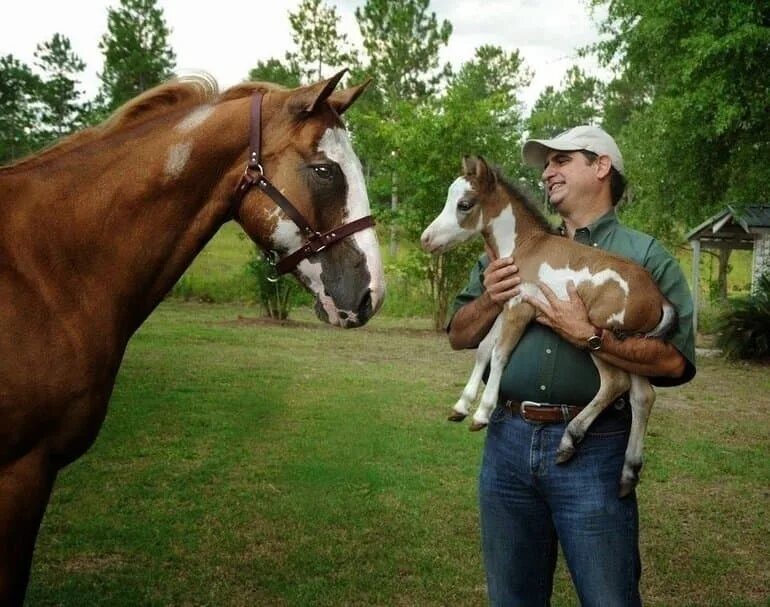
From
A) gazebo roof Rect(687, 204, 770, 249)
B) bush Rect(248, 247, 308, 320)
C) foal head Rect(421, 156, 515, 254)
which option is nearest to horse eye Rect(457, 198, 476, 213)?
foal head Rect(421, 156, 515, 254)

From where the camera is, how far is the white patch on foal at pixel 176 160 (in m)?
2.44

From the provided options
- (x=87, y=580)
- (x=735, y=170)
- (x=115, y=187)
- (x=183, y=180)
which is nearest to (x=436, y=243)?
(x=183, y=180)

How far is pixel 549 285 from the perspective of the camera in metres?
2.66

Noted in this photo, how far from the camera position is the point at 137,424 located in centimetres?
780

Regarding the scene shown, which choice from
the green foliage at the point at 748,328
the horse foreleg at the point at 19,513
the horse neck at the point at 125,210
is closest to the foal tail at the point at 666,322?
the horse neck at the point at 125,210

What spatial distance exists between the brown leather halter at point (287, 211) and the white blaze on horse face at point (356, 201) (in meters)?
0.03

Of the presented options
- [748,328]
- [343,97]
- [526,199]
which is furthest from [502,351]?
[748,328]

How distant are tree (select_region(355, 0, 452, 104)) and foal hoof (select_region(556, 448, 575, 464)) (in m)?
34.5

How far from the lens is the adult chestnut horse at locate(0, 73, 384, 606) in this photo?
2.26 meters

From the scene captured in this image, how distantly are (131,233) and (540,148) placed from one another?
60.5 inches

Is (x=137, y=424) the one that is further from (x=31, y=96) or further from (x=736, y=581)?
(x=31, y=96)

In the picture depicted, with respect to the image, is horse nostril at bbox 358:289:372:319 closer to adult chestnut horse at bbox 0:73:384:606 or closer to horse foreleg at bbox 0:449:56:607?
adult chestnut horse at bbox 0:73:384:606

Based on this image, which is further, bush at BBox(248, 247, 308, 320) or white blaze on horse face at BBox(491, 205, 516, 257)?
bush at BBox(248, 247, 308, 320)

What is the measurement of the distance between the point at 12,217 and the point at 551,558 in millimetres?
2231
